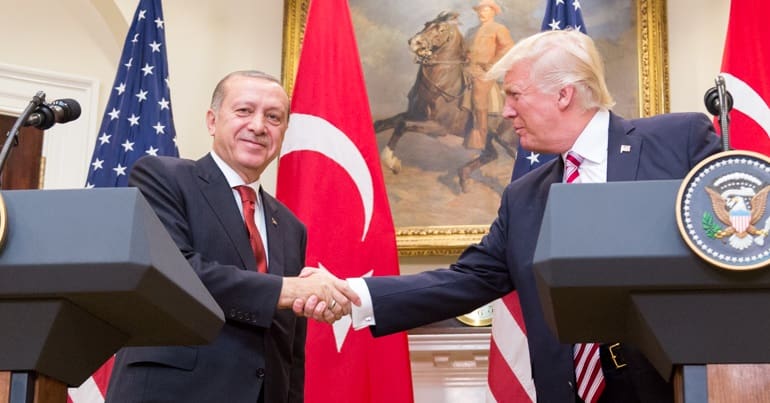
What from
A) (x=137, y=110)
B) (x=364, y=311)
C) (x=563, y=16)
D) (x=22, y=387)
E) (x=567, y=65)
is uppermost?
(x=563, y=16)

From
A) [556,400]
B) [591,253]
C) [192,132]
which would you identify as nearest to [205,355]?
[556,400]

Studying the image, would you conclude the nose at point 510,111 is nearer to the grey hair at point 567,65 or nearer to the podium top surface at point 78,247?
the grey hair at point 567,65

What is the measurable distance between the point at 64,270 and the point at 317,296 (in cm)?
156

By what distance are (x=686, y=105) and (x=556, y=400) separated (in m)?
3.24

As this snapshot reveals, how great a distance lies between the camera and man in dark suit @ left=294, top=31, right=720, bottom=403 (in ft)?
9.81

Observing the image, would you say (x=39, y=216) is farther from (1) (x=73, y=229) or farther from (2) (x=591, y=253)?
(2) (x=591, y=253)

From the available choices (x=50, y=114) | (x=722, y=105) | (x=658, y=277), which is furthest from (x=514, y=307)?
(x=658, y=277)

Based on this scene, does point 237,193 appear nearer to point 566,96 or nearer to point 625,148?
point 566,96

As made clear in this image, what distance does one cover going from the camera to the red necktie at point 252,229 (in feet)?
10.8

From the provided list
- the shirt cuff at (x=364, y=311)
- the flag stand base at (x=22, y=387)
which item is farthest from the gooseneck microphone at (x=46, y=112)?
the shirt cuff at (x=364, y=311)

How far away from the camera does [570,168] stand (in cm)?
321

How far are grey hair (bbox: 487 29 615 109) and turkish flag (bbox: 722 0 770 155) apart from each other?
1354 millimetres

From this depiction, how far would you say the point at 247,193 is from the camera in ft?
11.2

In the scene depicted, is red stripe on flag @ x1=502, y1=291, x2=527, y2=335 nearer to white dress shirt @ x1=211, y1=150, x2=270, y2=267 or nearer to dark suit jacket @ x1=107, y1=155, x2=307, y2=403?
dark suit jacket @ x1=107, y1=155, x2=307, y2=403
